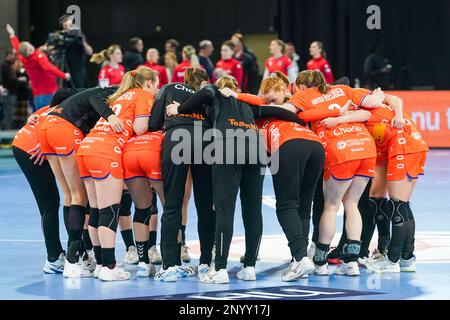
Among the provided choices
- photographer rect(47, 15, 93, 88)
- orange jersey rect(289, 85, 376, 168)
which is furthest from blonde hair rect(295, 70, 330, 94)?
photographer rect(47, 15, 93, 88)

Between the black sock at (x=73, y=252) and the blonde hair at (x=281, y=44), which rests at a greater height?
the blonde hair at (x=281, y=44)

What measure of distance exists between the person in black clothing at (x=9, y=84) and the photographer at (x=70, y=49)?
2373 millimetres

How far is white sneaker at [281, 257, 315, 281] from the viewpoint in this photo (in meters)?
8.27

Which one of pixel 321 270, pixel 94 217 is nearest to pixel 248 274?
pixel 321 270

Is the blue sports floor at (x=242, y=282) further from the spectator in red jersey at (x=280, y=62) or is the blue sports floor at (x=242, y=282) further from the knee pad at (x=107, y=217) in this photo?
the spectator in red jersey at (x=280, y=62)

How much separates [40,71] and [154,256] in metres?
10.0

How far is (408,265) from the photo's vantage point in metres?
8.88

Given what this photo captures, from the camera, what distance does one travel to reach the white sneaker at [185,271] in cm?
847

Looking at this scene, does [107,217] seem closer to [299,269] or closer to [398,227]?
[299,269]

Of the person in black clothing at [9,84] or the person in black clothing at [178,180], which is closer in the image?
the person in black clothing at [178,180]

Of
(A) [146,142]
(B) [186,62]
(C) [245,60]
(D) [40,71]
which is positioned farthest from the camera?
(C) [245,60]

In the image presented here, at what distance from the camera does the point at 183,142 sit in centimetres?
829

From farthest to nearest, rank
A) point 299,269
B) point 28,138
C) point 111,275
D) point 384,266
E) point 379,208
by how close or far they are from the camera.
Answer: point 379,208, point 28,138, point 384,266, point 111,275, point 299,269

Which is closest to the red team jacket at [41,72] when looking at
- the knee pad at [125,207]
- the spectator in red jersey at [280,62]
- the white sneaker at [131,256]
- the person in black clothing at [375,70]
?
the spectator in red jersey at [280,62]
